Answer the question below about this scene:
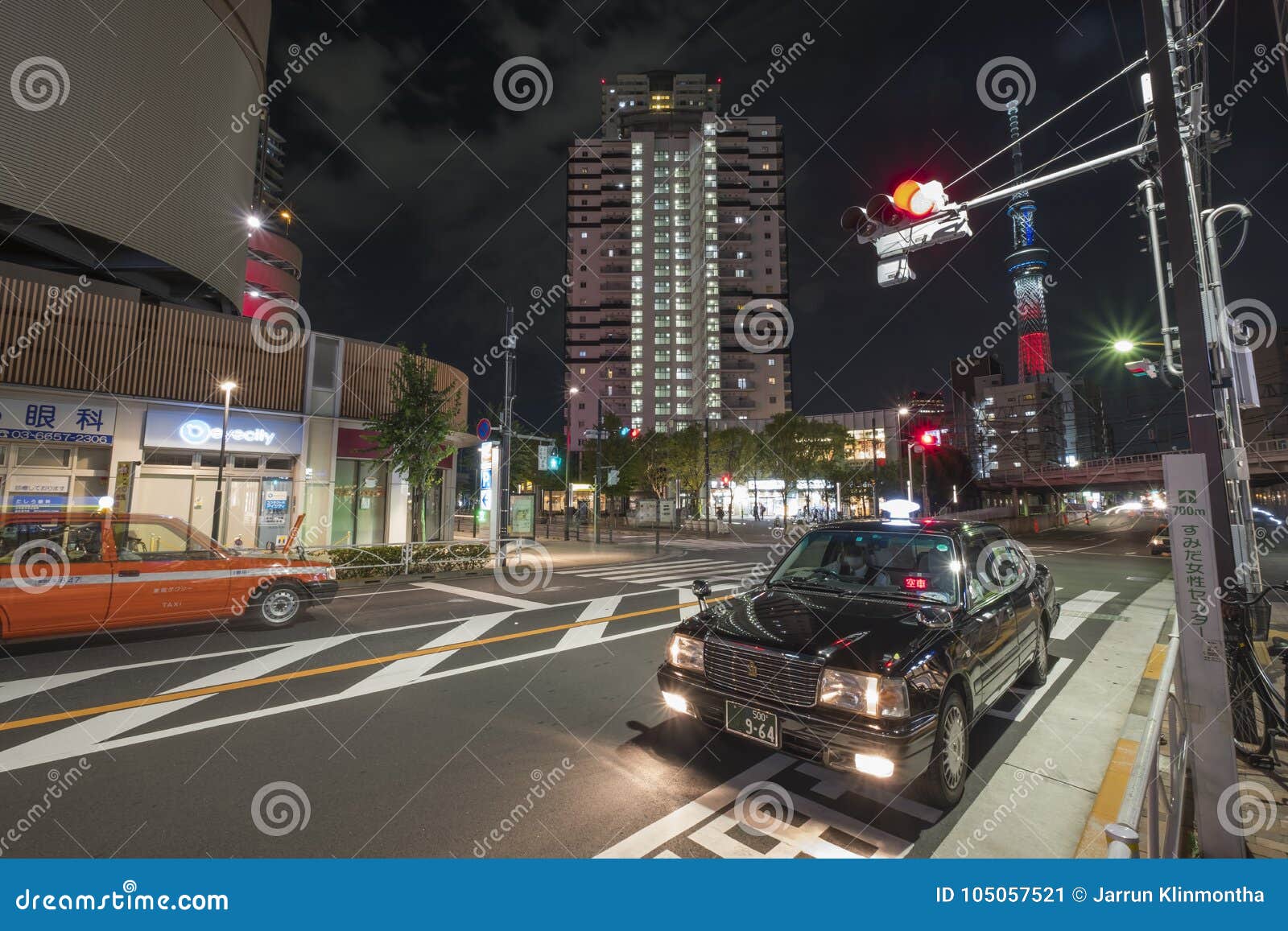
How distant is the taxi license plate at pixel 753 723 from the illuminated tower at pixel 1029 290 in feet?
597

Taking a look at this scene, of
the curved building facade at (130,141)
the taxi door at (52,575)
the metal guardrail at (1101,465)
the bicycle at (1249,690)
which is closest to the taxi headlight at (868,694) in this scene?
the bicycle at (1249,690)

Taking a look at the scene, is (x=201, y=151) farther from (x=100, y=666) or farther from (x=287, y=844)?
(x=287, y=844)

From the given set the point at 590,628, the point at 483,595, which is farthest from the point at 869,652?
the point at 483,595

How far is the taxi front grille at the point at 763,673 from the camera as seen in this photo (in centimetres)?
346

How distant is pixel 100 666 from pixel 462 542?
31.2ft

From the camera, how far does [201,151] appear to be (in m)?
26.0

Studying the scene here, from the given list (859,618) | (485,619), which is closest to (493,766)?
(859,618)

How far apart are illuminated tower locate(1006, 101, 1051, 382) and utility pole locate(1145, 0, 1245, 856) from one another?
180 metres

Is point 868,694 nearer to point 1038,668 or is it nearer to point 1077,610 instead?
point 1038,668

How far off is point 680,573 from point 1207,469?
12840 mm

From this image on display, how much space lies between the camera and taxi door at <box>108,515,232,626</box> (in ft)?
23.3

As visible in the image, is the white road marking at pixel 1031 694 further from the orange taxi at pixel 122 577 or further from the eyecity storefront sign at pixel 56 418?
the eyecity storefront sign at pixel 56 418

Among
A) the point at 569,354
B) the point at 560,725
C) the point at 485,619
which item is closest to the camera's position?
the point at 560,725

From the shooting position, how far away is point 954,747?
146 inches
